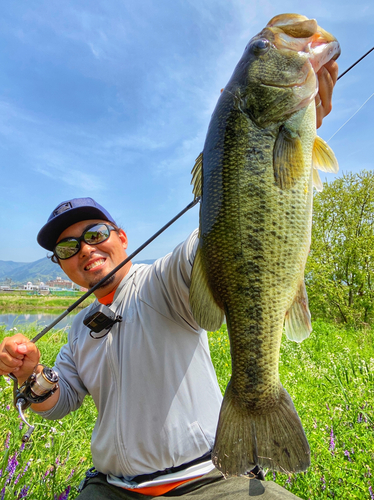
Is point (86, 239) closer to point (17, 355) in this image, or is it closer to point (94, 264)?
point (94, 264)

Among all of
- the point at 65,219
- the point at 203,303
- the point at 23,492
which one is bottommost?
the point at 23,492

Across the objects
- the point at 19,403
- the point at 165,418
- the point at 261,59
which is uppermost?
the point at 261,59

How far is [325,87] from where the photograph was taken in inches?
66.2

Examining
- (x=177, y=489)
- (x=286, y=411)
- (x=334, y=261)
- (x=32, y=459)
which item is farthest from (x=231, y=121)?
(x=334, y=261)

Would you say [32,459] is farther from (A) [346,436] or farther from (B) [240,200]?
(B) [240,200]

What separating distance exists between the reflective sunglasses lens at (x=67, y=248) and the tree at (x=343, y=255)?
776 inches

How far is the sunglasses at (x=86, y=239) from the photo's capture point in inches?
112

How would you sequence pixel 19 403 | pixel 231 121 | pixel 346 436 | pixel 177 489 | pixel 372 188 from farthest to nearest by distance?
pixel 372 188, pixel 346 436, pixel 19 403, pixel 177 489, pixel 231 121

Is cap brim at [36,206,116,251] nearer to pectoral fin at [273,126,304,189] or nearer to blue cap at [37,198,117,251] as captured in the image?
blue cap at [37,198,117,251]

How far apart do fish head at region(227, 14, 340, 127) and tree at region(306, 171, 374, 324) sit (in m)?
20.3

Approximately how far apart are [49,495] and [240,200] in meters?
2.60

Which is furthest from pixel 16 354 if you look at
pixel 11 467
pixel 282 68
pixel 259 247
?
pixel 282 68

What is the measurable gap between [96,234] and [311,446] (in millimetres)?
2596

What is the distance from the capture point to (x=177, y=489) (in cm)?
200
